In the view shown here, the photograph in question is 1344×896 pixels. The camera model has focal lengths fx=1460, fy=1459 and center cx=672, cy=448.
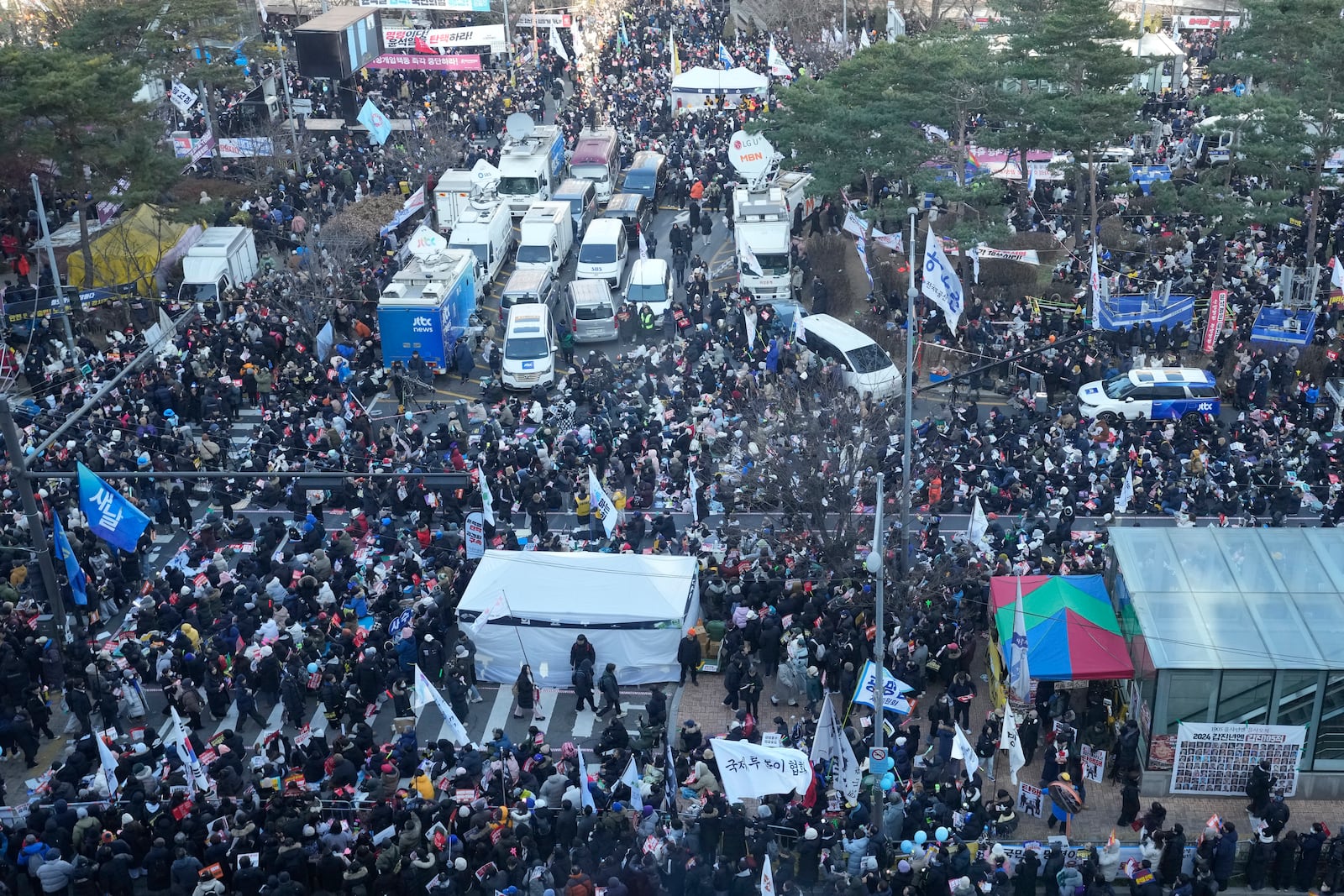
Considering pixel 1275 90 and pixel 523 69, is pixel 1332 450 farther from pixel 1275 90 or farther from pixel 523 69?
pixel 523 69

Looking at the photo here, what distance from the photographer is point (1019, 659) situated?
68.5 ft

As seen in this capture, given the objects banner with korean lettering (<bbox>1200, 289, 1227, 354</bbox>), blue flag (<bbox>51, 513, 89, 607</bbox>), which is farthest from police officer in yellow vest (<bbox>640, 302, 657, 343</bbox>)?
blue flag (<bbox>51, 513, 89, 607</bbox>)

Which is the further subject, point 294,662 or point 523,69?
point 523,69

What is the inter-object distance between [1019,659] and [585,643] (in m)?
6.52

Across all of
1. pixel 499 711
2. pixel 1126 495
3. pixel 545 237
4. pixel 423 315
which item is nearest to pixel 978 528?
pixel 1126 495

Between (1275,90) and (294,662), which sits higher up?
(1275,90)

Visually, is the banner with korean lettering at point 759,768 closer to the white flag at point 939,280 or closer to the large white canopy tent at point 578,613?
the large white canopy tent at point 578,613

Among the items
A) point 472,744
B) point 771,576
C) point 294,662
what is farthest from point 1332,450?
point 294,662

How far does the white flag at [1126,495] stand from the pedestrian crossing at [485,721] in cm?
921

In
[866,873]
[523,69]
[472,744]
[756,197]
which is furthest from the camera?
[523,69]

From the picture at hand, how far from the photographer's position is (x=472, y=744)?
20.0 m

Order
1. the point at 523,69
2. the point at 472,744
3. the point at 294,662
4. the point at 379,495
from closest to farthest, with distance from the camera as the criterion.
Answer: the point at 472,744 → the point at 294,662 → the point at 379,495 → the point at 523,69

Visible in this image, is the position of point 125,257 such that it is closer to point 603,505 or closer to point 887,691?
point 603,505

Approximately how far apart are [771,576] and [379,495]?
815cm
